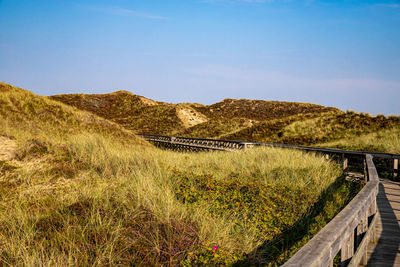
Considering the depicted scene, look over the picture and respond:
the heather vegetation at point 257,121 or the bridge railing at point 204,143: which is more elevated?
the heather vegetation at point 257,121

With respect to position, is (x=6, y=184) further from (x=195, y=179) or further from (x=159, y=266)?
(x=159, y=266)

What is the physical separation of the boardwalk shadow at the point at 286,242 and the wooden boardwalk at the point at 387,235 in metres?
1.06

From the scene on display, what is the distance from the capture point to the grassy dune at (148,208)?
418 centimetres

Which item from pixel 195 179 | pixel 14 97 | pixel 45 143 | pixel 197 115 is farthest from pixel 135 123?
pixel 195 179

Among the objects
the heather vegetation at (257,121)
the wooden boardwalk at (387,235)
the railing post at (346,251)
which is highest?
the heather vegetation at (257,121)

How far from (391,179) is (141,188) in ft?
37.6

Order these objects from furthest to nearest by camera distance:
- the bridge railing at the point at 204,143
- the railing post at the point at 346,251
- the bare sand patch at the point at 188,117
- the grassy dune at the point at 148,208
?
1. the bare sand patch at the point at 188,117
2. the bridge railing at the point at 204,143
3. the grassy dune at the point at 148,208
4. the railing post at the point at 346,251

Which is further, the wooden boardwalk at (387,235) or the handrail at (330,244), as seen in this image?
the wooden boardwalk at (387,235)

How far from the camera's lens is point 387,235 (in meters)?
5.30

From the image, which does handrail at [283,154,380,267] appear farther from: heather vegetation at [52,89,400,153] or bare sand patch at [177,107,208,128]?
bare sand patch at [177,107,208,128]

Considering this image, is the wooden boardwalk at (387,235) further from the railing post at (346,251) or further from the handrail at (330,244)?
the railing post at (346,251)

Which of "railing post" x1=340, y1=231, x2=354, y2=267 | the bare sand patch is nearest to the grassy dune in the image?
"railing post" x1=340, y1=231, x2=354, y2=267

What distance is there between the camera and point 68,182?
343 inches

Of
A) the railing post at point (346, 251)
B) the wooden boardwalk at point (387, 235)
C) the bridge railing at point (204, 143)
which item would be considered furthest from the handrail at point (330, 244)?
the bridge railing at point (204, 143)
